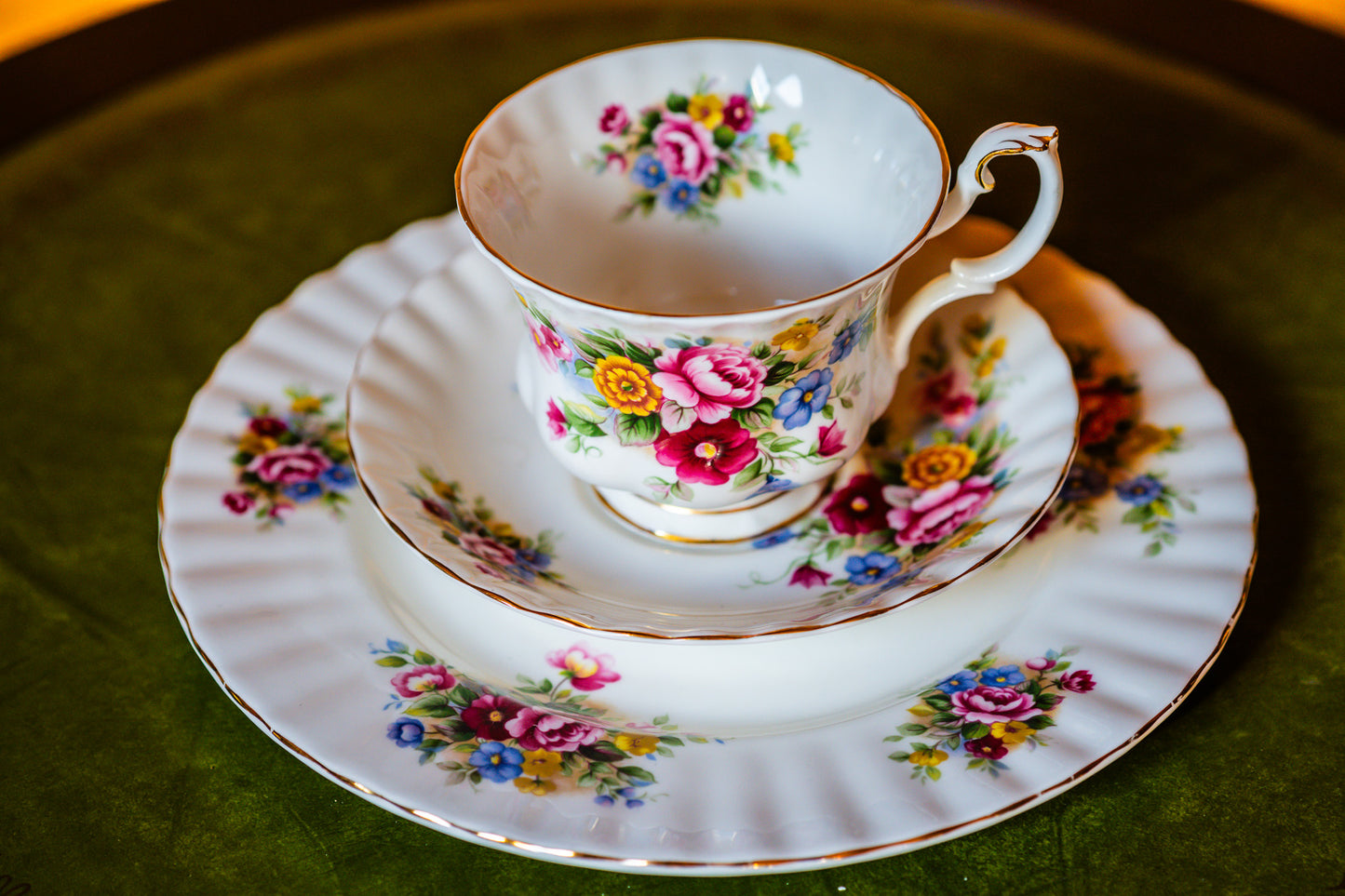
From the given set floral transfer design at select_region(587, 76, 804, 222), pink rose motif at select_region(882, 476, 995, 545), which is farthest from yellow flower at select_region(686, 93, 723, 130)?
pink rose motif at select_region(882, 476, 995, 545)

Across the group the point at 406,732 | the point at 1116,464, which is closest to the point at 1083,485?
the point at 1116,464

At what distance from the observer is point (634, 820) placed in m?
0.54

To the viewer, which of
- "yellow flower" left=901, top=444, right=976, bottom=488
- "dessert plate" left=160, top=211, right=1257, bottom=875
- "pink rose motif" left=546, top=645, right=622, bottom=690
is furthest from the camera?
"yellow flower" left=901, top=444, right=976, bottom=488

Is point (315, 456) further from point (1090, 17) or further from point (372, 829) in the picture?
point (1090, 17)

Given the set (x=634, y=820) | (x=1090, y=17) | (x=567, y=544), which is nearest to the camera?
(x=634, y=820)

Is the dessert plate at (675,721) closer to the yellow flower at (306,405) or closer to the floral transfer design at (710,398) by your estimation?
the yellow flower at (306,405)

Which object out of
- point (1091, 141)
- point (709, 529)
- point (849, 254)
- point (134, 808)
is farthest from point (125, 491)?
point (1091, 141)

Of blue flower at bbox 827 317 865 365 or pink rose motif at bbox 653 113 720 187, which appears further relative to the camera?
pink rose motif at bbox 653 113 720 187

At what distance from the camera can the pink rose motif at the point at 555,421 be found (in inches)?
27.2

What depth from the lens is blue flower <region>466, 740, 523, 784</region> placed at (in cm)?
57

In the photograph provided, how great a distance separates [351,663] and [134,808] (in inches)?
5.4

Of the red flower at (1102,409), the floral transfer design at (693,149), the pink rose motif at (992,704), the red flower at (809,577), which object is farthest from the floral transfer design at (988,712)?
the floral transfer design at (693,149)

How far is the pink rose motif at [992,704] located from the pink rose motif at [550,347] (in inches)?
12.0

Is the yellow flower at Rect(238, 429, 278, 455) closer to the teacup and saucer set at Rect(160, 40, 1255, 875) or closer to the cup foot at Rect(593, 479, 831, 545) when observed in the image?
the teacup and saucer set at Rect(160, 40, 1255, 875)
